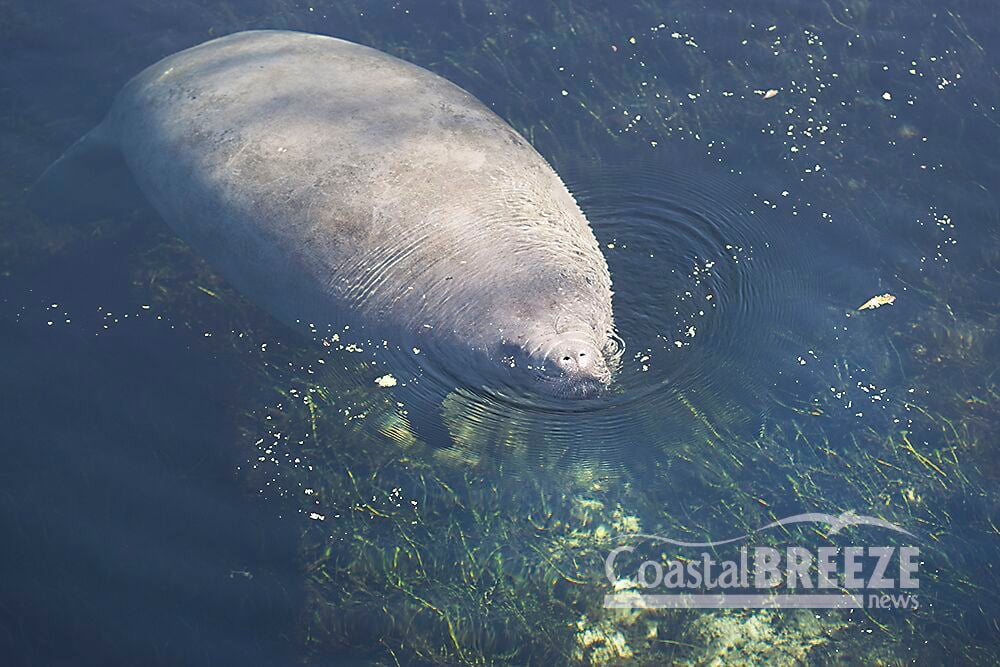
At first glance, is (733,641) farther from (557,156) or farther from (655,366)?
(557,156)

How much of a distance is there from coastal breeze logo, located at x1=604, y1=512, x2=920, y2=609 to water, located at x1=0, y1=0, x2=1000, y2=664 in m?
0.07

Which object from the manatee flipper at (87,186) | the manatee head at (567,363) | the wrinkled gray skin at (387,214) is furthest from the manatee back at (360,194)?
the manatee flipper at (87,186)

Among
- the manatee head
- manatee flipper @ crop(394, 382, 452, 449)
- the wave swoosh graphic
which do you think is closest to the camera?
the manatee head

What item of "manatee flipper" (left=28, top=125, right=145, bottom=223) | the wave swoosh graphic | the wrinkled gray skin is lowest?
the wave swoosh graphic

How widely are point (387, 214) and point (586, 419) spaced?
1579mm

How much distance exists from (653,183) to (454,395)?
2.31m

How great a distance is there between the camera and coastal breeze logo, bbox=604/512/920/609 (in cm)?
459

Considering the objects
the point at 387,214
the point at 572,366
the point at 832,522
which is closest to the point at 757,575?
the point at 832,522

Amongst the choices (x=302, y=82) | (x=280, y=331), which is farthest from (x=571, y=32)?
(x=280, y=331)

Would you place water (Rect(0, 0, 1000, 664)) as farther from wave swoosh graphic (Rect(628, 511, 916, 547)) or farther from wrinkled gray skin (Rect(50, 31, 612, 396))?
wrinkled gray skin (Rect(50, 31, 612, 396))

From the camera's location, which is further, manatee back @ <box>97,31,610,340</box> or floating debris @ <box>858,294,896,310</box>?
floating debris @ <box>858,294,896,310</box>

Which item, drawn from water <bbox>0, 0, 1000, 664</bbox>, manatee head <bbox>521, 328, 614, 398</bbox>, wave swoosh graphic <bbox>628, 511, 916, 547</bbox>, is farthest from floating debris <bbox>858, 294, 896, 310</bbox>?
manatee head <bbox>521, 328, 614, 398</bbox>

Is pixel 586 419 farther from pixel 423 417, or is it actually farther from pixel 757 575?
pixel 757 575

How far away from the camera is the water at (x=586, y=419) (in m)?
4.39
